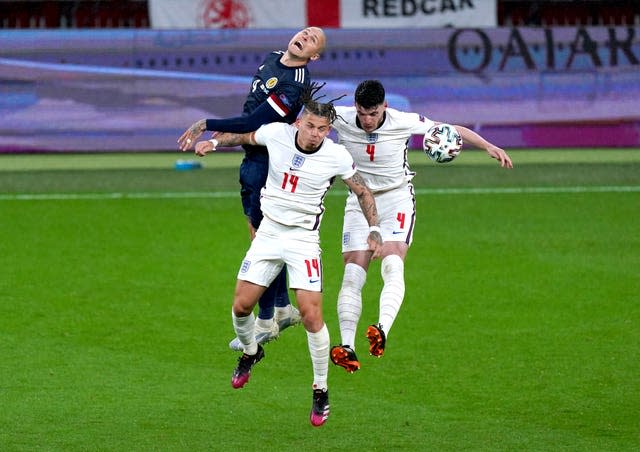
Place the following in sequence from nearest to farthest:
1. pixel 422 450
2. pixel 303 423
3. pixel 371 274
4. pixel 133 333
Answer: pixel 422 450 → pixel 303 423 → pixel 133 333 → pixel 371 274

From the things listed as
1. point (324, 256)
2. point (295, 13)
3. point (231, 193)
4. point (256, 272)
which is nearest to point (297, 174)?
point (256, 272)

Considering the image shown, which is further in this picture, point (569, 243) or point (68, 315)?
point (569, 243)

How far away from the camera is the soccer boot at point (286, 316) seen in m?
10.4

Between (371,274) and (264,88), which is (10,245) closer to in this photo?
(371,274)

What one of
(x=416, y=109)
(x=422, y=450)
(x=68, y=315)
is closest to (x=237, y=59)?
(x=416, y=109)

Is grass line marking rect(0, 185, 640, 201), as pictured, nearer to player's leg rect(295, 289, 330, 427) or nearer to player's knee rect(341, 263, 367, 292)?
player's knee rect(341, 263, 367, 292)

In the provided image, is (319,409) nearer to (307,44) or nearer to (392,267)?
(392,267)

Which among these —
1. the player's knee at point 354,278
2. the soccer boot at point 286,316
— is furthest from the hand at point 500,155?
the soccer boot at point 286,316

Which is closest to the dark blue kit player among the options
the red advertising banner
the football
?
the football

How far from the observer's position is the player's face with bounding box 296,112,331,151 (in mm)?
8820

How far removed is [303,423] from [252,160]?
2111 millimetres

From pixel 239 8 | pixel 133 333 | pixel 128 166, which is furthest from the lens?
pixel 239 8

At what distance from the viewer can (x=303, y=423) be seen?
961cm

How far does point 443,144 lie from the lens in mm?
9734
